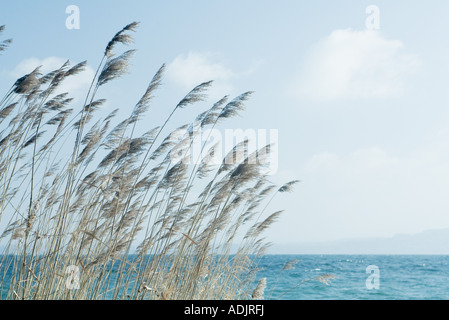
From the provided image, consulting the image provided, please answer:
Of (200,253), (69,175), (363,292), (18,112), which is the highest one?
(18,112)

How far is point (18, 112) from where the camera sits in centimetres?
423

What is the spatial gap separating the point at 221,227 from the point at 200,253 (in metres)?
0.57

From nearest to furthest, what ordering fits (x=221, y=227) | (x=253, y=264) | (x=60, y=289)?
(x=60, y=289)
(x=221, y=227)
(x=253, y=264)

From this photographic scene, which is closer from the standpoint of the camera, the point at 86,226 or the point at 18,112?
the point at 86,226

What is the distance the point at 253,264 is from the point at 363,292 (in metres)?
11.2

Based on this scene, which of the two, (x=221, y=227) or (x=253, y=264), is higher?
→ (x=221, y=227)
